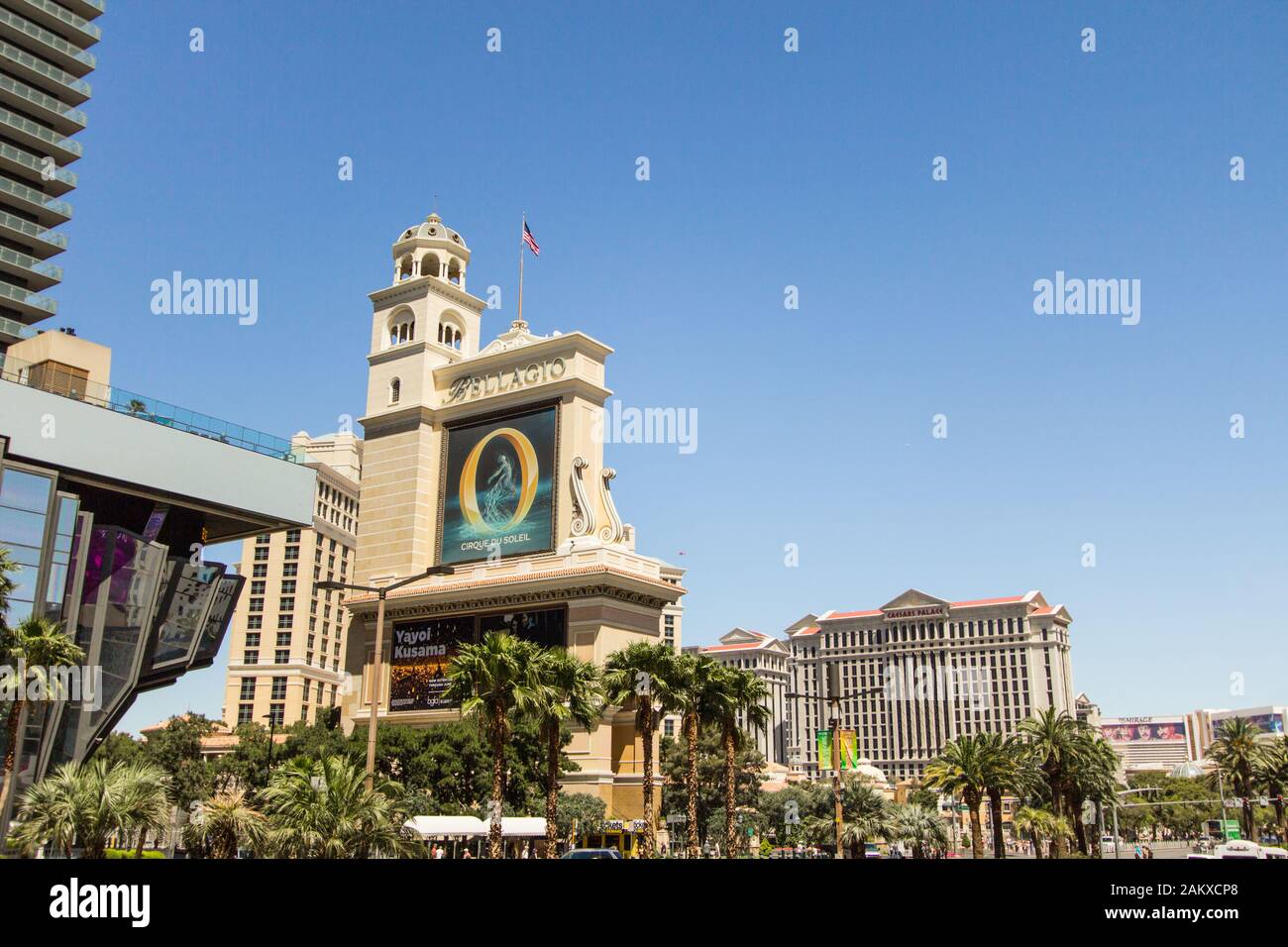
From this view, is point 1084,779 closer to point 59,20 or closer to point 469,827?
point 469,827

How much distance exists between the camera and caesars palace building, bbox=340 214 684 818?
68.9 meters

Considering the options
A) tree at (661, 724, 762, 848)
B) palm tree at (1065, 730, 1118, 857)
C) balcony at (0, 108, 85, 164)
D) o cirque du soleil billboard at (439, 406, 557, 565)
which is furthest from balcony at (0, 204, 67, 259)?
palm tree at (1065, 730, 1118, 857)

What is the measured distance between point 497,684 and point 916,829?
116 feet

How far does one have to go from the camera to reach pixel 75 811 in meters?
31.3

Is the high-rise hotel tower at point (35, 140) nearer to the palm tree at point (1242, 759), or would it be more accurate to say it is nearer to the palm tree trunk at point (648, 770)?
the palm tree trunk at point (648, 770)

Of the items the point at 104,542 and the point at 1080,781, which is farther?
the point at 1080,781

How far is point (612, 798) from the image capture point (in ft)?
218

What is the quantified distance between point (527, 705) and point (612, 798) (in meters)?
27.1

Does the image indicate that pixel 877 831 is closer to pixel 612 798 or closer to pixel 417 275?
pixel 612 798

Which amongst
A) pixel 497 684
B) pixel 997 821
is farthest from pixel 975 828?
pixel 497 684

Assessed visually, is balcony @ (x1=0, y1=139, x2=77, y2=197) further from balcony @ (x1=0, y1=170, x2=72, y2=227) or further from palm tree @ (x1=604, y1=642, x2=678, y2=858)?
palm tree @ (x1=604, y1=642, x2=678, y2=858)

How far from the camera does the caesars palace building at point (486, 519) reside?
226 ft

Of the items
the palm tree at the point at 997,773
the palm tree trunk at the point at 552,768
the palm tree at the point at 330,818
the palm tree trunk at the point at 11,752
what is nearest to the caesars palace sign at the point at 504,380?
the palm tree trunk at the point at 552,768
